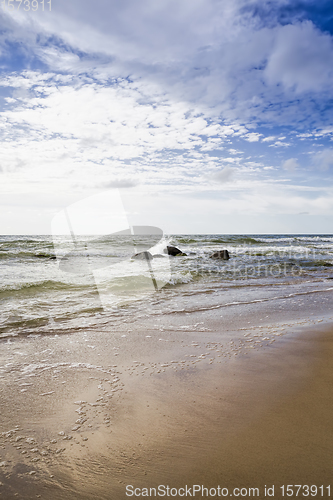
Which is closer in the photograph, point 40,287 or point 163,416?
point 163,416

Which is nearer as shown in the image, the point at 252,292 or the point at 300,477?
the point at 300,477

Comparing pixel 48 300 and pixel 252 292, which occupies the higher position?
pixel 48 300

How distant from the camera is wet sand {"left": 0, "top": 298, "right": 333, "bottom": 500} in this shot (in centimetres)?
172

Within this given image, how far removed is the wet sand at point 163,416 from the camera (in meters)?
1.72

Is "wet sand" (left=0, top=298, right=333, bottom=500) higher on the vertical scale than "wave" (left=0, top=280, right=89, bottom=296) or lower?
lower

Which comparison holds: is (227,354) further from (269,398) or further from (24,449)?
(24,449)

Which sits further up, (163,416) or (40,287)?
(40,287)

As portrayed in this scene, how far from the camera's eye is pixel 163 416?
2.31 m

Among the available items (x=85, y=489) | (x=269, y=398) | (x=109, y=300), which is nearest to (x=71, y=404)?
(x=85, y=489)

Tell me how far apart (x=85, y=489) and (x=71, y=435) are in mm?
488

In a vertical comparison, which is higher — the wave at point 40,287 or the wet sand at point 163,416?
the wave at point 40,287

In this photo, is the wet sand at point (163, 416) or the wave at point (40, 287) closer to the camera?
the wet sand at point (163, 416)

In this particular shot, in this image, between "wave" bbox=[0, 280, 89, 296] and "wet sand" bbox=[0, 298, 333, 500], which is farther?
"wave" bbox=[0, 280, 89, 296]

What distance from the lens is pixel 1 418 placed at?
7.50 feet
